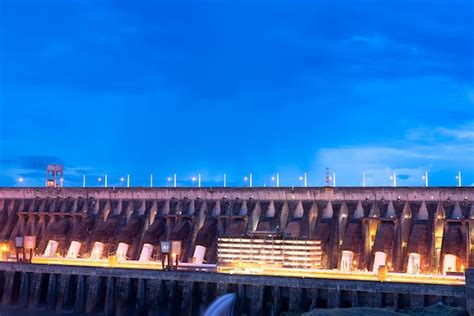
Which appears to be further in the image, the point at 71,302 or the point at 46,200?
the point at 46,200

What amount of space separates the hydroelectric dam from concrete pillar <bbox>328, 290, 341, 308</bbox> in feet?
0.27

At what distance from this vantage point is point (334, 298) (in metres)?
54.1

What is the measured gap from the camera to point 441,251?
6288 centimetres

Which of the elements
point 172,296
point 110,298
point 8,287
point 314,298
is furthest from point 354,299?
point 8,287

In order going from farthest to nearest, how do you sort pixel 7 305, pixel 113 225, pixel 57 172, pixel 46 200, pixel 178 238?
1. pixel 57 172
2. pixel 46 200
3. pixel 113 225
4. pixel 178 238
5. pixel 7 305

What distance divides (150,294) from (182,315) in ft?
14.5

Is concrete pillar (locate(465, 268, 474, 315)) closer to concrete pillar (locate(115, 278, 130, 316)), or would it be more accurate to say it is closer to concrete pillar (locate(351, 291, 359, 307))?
concrete pillar (locate(351, 291, 359, 307))

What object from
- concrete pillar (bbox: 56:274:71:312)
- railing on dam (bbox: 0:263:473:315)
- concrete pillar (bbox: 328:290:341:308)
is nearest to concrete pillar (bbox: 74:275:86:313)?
railing on dam (bbox: 0:263:473:315)

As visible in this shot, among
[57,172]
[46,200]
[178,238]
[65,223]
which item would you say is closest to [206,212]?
[178,238]

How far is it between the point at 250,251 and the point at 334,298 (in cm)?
1296

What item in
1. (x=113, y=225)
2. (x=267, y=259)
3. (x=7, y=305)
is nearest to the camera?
(x=267, y=259)

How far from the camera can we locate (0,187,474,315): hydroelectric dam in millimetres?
56312

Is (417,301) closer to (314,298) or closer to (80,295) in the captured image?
(314,298)

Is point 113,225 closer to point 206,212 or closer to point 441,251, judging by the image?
point 206,212
